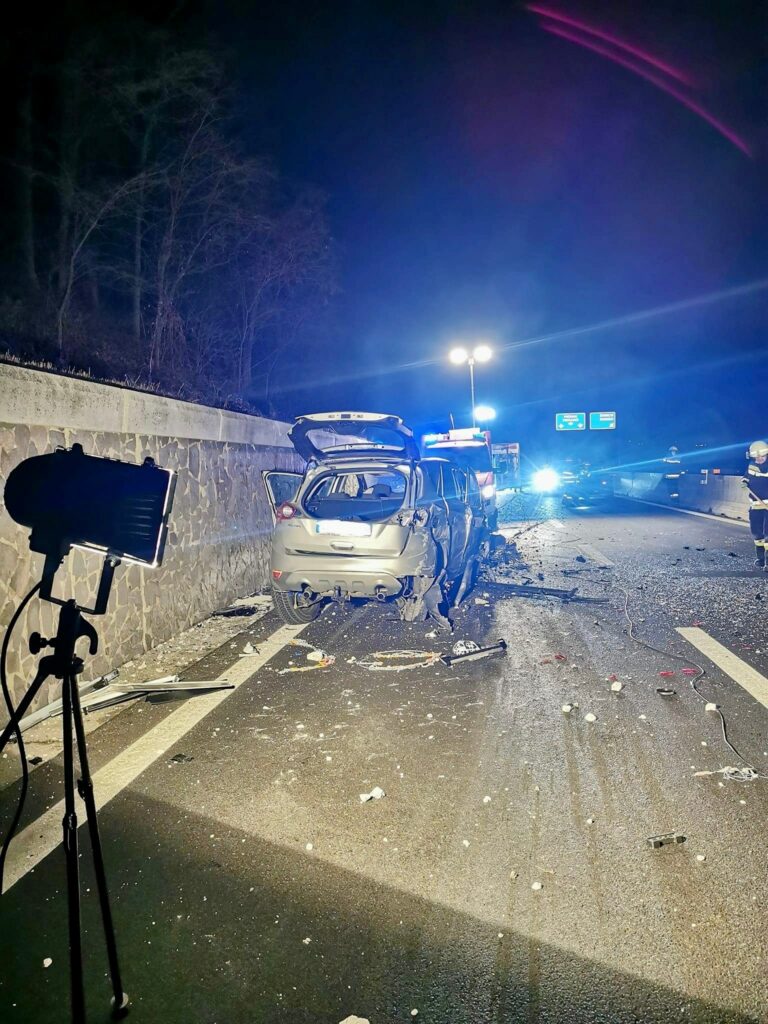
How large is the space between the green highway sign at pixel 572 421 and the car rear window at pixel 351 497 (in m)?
44.7

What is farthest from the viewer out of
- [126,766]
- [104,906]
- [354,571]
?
[354,571]

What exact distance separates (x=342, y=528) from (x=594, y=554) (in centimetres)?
728

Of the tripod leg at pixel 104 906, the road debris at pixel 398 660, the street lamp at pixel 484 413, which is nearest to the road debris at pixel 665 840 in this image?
the tripod leg at pixel 104 906

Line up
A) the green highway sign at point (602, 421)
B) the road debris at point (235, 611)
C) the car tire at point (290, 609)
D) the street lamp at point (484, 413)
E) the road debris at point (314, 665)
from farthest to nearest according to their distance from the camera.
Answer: the green highway sign at point (602, 421)
the street lamp at point (484, 413)
the road debris at point (235, 611)
the car tire at point (290, 609)
the road debris at point (314, 665)

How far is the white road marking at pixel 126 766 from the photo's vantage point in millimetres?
2839

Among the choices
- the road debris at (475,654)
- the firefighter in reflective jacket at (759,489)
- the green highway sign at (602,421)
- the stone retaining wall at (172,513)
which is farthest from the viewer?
the green highway sign at (602,421)

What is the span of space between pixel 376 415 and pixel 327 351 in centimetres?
2470

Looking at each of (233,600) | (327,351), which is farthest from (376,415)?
(327,351)

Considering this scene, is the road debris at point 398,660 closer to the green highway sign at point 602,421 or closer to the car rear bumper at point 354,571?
the car rear bumper at point 354,571

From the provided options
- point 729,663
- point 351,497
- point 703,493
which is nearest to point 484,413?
point 703,493

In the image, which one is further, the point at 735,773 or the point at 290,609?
the point at 290,609

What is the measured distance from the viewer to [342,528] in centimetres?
616

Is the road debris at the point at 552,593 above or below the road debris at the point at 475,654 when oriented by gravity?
above

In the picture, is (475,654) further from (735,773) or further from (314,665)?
(735,773)
